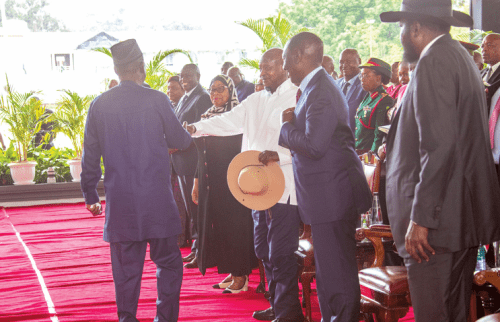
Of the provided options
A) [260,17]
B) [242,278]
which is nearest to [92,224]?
[242,278]

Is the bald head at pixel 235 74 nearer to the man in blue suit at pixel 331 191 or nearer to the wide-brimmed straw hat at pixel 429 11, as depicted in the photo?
the man in blue suit at pixel 331 191

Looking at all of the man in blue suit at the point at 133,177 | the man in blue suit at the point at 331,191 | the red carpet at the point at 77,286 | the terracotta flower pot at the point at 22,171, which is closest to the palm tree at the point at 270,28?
the terracotta flower pot at the point at 22,171

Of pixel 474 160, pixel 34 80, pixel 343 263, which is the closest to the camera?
pixel 474 160

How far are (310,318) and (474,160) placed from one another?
66.9 inches

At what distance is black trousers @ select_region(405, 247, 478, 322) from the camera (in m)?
1.63

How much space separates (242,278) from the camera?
3773 mm

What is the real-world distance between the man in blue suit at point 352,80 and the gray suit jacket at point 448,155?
3.41m

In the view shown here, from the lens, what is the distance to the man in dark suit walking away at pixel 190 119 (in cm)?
446

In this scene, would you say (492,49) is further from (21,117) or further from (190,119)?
(21,117)

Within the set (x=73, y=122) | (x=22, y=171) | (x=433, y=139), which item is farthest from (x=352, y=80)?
(x=22, y=171)

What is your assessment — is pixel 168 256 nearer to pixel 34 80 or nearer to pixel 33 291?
pixel 33 291

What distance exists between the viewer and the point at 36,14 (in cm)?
2361

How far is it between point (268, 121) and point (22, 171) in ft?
21.6

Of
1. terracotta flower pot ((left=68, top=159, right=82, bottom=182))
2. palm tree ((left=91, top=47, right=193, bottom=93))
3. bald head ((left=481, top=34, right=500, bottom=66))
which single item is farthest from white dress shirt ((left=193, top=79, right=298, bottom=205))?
terracotta flower pot ((left=68, top=159, right=82, bottom=182))
